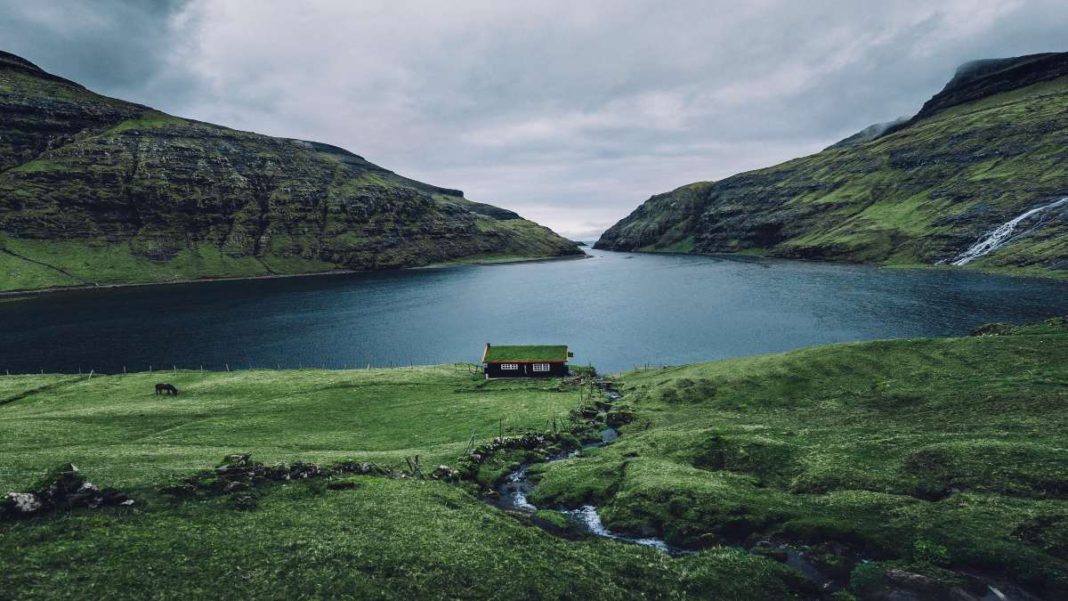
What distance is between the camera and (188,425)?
5466 centimetres

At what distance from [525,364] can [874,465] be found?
192ft

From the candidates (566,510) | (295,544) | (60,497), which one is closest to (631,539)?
(566,510)

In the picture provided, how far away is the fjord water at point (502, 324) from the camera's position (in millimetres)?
111062

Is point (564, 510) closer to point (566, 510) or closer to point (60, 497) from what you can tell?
point (566, 510)

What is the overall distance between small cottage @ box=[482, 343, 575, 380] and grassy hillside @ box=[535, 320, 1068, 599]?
27.2 m

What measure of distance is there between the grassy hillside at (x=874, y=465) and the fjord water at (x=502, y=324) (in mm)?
45407

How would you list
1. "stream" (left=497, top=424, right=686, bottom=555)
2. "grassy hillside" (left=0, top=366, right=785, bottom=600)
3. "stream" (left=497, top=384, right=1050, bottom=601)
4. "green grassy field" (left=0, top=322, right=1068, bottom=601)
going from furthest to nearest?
"stream" (left=497, top=424, right=686, bottom=555)
"stream" (left=497, top=384, right=1050, bottom=601)
"green grassy field" (left=0, top=322, right=1068, bottom=601)
"grassy hillside" (left=0, top=366, right=785, bottom=600)

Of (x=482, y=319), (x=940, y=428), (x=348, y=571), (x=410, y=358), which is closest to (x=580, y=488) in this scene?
(x=348, y=571)

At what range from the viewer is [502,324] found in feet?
495

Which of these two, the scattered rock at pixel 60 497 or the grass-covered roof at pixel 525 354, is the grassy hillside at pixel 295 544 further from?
the grass-covered roof at pixel 525 354

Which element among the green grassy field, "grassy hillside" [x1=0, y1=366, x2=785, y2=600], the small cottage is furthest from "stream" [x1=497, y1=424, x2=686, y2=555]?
the small cottage

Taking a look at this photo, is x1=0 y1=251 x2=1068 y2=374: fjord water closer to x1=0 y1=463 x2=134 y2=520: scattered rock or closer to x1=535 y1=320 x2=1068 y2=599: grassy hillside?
x1=535 y1=320 x2=1068 y2=599: grassy hillside

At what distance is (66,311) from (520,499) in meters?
212

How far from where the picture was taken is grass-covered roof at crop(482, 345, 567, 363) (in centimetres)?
8894
